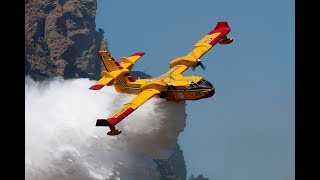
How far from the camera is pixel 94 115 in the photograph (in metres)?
76.6

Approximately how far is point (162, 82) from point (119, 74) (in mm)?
7449

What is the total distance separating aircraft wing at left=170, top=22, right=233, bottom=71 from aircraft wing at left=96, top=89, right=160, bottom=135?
8482 mm

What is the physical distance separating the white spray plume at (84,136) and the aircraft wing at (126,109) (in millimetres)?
4667

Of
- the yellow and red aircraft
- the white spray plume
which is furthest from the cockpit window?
the white spray plume

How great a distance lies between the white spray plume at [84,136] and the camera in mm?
73000

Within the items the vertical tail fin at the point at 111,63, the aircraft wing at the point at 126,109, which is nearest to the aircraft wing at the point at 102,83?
the aircraft wing at the point at 126,109

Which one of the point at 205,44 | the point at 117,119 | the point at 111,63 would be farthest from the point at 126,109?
the point at 205,44

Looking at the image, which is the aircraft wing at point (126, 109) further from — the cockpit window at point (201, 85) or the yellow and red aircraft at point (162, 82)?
the cockpit window at point (201, 85)

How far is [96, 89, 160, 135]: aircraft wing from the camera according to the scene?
60.7 meters

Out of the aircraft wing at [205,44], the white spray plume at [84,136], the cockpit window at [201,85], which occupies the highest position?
the aircraft wing at [205,44]
